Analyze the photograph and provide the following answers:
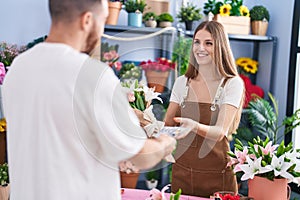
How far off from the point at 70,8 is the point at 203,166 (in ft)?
4.42

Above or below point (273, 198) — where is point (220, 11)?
above

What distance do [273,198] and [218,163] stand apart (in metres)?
0.61

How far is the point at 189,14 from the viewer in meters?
3.72

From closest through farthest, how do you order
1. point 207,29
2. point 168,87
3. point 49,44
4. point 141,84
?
point 49,44 < point 141,84 < point 168,87 < point 207,29

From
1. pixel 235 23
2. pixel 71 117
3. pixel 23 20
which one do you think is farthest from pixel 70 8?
pixel 235 23

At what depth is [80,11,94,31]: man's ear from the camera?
105 centimetres

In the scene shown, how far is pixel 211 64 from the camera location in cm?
221

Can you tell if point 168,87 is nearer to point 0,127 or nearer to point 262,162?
point 262,162

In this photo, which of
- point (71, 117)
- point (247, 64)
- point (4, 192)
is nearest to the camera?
point (71, 117)

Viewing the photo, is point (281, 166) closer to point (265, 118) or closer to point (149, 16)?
point (265, 118)

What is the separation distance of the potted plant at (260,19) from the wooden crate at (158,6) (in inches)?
29.8

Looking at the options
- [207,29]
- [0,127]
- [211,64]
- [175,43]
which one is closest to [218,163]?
[211,64]

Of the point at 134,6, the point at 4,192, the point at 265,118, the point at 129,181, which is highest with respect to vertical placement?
the point at 134,6

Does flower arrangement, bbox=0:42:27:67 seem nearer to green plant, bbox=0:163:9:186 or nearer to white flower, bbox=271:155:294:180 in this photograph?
green plant, bbox=0:163:9:186
